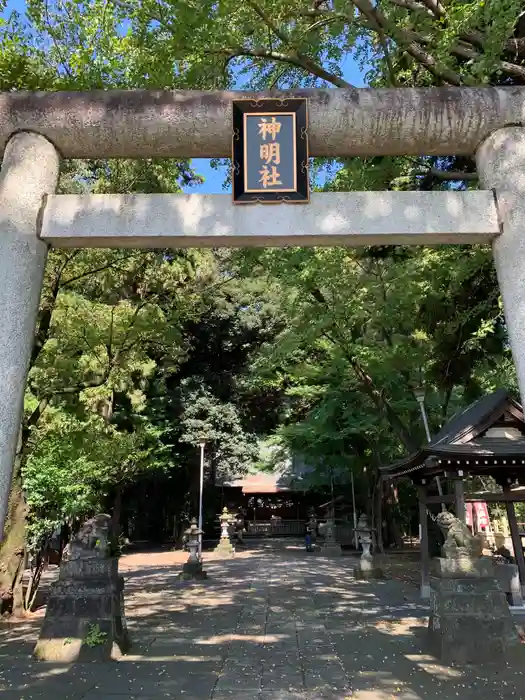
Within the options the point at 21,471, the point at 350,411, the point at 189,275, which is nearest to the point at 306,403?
the point at 350,411

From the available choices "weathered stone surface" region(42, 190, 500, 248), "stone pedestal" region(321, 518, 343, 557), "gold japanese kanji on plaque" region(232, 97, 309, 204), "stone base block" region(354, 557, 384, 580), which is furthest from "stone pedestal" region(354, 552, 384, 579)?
"gold japanese kanji on plaque" region(232, 97, 309, 204)

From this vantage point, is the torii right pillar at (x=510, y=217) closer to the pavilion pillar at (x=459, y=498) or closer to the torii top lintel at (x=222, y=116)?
the torii top lintel at (x=222, y=116)

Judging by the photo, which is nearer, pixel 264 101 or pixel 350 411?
Result: pixel 264 101

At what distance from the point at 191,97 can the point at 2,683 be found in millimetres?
6234

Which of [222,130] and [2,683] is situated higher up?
[222,130]

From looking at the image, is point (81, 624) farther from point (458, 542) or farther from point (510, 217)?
point (510, 217)

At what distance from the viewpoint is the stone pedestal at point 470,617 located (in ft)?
20.8

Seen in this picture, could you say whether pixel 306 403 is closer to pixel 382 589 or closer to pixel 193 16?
pixel 382 589

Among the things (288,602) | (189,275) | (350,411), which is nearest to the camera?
(288,602)

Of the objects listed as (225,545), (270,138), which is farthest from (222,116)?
(225,545)

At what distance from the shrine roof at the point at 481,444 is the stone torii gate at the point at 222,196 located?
5.76m

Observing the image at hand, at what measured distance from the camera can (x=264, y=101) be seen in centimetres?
466

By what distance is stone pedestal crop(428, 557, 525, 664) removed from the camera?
6.35 m

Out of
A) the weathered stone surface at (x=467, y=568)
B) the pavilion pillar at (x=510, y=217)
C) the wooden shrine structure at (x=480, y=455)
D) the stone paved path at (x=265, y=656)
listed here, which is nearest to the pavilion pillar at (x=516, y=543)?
the wooden shrine structure at (x=480, y=455)
